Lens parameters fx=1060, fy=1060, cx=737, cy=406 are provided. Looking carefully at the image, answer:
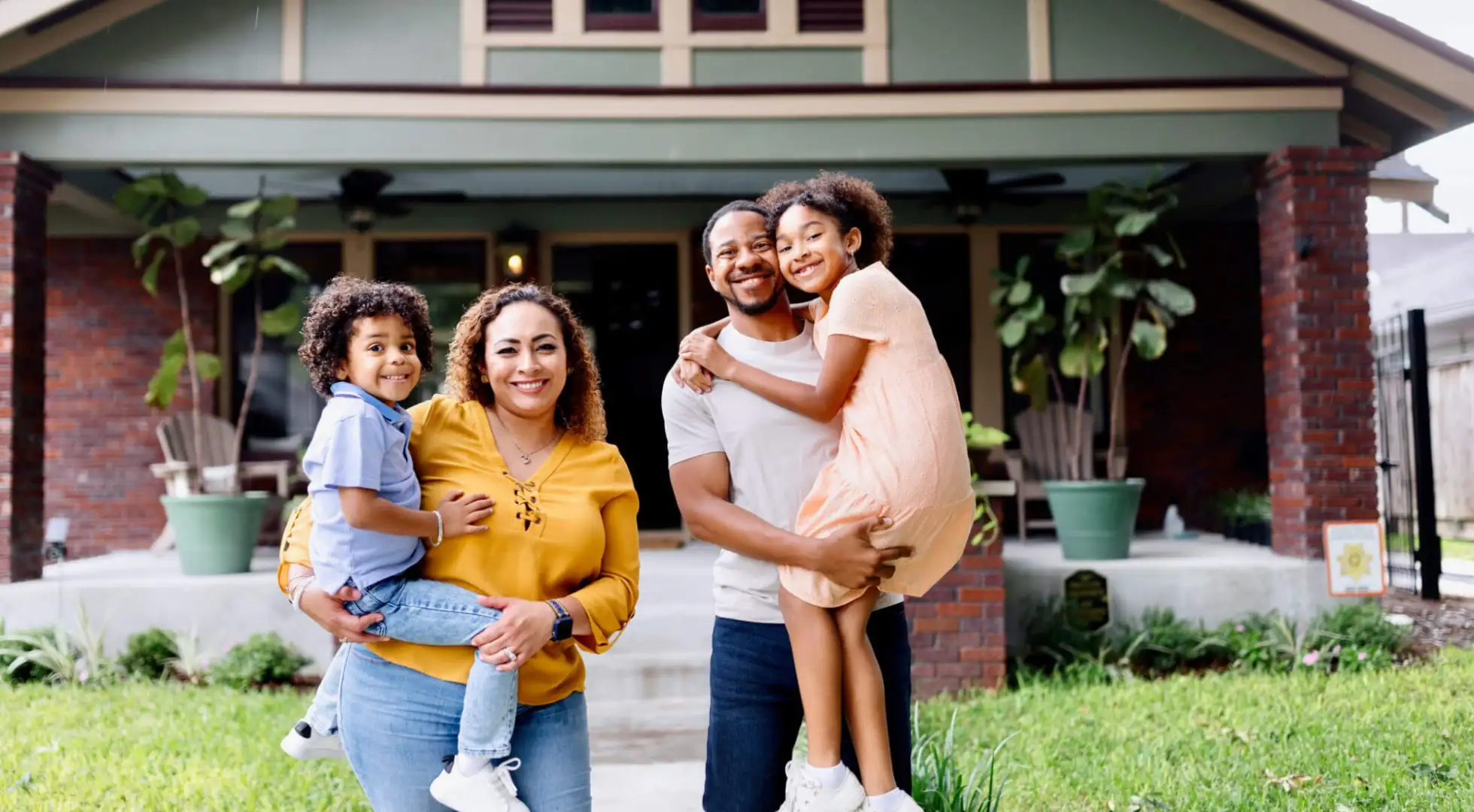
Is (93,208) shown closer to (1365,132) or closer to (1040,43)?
(1040,43)

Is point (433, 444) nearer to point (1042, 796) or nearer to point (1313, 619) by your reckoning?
point (1042, 796)

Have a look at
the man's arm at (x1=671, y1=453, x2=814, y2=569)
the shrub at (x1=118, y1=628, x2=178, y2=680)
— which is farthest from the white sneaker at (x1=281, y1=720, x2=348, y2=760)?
the shrub at (x1=118, y1=628, x2=178, y2=680)

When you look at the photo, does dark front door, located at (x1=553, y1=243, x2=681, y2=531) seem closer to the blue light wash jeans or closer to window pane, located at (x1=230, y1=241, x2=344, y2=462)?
window pane, located at (x1=230, y1=241, x2=344, y2=462)

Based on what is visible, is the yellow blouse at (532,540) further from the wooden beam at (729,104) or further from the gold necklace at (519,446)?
the wooden beam at (729,104)

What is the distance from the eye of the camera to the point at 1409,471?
814 cm

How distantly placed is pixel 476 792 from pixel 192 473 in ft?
21.2

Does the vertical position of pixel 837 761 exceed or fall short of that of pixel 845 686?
it falls short

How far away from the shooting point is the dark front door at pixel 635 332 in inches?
327

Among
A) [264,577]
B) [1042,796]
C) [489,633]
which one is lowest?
[1042,796]

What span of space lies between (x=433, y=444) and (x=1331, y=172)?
593cm

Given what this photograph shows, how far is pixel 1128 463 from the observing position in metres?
8.63

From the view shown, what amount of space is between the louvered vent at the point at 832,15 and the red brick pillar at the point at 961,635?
3186 millimetres

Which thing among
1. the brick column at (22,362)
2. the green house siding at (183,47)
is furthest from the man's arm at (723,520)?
the brick column at (22,362)

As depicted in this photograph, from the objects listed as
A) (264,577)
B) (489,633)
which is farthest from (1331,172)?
(264,577)
